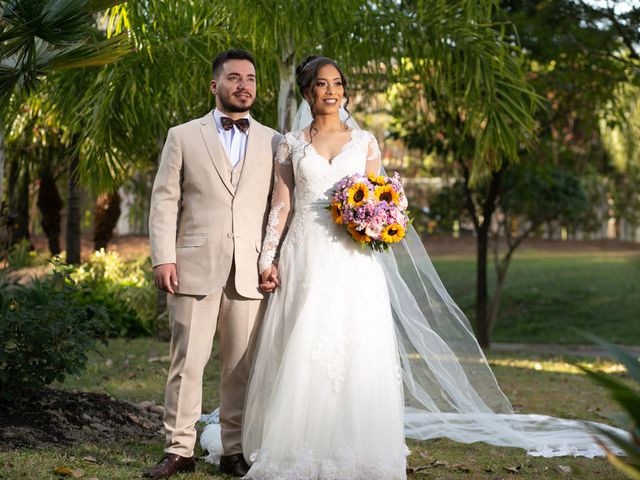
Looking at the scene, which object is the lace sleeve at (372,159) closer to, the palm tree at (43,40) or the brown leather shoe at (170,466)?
the brown leather shoe at (170,466)

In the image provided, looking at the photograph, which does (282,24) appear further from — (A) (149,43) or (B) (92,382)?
(B) (92,382)

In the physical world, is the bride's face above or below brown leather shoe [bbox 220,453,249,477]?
above

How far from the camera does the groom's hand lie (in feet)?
16.5

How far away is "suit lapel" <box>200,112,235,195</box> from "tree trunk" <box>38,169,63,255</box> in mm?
13441

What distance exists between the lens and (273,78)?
33.0 feet

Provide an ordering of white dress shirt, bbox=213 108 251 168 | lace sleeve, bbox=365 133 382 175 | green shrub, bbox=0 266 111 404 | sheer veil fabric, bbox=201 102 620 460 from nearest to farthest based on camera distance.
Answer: white dress shirt, bbox=213 108 251 168 → lace sleeve, bbox=365 133 382 175 → sheer veil fabric, bbox=201 102 620 460 → green shrub, bbox=0 266 111 404

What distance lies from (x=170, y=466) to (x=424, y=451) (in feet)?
6.01

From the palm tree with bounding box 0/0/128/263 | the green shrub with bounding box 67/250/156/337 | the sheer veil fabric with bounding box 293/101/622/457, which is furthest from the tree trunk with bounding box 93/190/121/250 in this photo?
the sheer veil fabric with bounding box 293/101/622/457

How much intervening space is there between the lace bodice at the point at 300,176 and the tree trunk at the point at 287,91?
12.9 ft

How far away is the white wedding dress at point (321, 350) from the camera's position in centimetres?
494

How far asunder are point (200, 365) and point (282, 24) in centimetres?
450

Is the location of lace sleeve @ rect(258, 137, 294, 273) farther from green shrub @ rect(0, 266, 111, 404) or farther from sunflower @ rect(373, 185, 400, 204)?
green shrub @ rect(0, 266, 111, 404)

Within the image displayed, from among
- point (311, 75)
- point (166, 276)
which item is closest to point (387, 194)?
point (311, 75)

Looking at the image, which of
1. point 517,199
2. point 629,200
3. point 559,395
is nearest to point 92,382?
point 559,395
